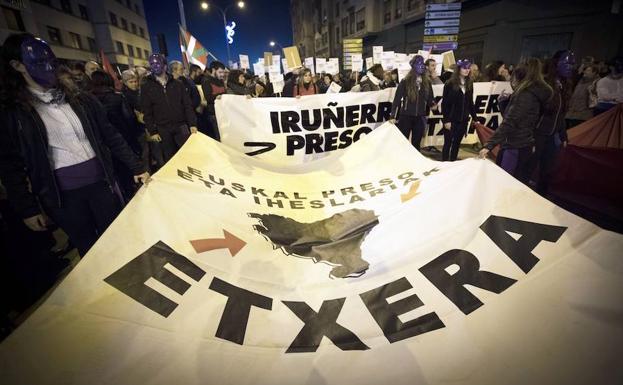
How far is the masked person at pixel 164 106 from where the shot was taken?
15.5ft

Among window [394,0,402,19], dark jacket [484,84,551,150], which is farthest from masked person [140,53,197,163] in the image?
window [394,0,402,19]

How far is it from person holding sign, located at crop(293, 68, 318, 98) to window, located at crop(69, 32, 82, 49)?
29.2m

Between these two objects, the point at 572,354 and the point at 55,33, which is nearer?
the point at 572,354

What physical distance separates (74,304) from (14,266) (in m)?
1.52

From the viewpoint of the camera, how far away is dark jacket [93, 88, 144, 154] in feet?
15.3

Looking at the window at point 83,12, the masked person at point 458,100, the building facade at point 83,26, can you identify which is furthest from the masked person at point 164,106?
the window at point 83,12

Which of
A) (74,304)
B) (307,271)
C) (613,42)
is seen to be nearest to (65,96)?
(74,304)

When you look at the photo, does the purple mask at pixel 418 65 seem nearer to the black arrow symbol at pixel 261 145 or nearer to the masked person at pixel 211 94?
the black arrow symbol at pixel 261 145

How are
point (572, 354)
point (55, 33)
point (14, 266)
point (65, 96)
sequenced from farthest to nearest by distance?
point (55, 33)
point (14, 266)
point (65, 96)
point (572, 354)

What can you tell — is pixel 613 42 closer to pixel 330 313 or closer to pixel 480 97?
pixel 480 97

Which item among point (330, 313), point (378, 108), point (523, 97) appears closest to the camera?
point (330, 313)

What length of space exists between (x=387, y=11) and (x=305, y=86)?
2189 centimetres

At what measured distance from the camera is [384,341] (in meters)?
1.68

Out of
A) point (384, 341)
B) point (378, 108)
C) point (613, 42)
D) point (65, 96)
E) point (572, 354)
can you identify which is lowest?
point (384, 341)
